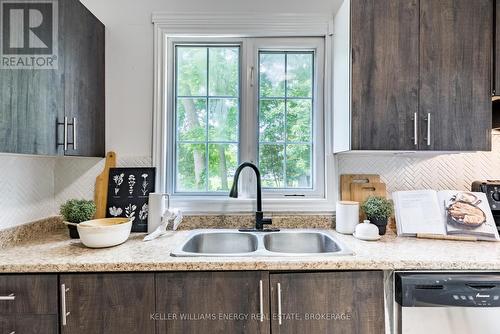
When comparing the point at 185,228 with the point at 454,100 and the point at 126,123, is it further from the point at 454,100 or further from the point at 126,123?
the point at 454,100

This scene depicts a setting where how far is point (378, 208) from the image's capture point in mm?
1521

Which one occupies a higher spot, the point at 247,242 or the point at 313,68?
the point at 313,68

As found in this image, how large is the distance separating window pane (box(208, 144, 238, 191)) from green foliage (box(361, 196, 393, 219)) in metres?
0.86

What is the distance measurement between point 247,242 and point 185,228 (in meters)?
0.41

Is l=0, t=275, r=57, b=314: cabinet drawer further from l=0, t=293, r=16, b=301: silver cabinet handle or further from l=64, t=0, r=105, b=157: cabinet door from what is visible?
l=64, t=0, r=105, b=157: cabinet door

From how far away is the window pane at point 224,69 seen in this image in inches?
71.7

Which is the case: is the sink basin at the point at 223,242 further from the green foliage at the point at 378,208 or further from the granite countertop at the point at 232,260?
the green foliage at the point at 378,208

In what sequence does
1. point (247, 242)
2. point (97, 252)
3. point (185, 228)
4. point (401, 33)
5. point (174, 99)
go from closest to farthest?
point (97, 252) < point (401, 33) < point (247, 242) < point (185, 228) < point (174, 99)

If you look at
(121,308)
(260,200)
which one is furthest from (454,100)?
(121,308)

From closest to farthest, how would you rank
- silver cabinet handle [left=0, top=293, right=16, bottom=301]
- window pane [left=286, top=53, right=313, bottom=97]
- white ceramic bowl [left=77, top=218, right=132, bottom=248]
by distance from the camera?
silver cabinet handle [left=0, top=293, right=16, bottom=301] → white ceramic bowl [left=77, top=218, right=132, bottom=248] → window pane [left=286, top=53, right=313, bottom=97]

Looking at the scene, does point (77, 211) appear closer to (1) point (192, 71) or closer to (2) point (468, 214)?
(1) point (192, 71)

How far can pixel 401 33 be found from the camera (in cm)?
141

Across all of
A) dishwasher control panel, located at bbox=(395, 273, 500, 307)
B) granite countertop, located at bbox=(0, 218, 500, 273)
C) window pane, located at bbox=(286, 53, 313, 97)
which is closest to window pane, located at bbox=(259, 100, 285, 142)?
window pane, located at bbox=(286, 53, 313, 97)

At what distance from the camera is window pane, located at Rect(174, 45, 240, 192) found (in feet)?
5.98
